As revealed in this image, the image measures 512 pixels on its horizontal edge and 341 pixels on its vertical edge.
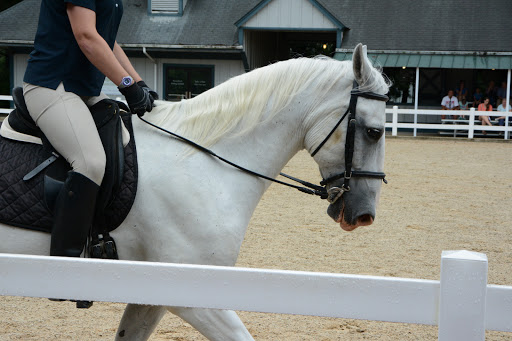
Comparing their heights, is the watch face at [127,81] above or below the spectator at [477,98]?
below

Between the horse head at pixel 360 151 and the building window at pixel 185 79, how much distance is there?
24.5 m

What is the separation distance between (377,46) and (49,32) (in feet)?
78.5

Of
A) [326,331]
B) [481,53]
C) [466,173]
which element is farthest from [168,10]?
[326,331]

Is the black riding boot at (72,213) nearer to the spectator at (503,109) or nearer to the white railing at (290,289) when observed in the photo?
the white railing at (290,289)

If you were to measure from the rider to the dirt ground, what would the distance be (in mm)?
1927

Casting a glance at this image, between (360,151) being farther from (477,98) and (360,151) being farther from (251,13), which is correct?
(251,13)

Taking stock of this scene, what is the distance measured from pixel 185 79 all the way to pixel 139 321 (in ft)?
81.6

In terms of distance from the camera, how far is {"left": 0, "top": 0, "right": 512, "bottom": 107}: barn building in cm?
2517

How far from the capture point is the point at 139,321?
3320 mm

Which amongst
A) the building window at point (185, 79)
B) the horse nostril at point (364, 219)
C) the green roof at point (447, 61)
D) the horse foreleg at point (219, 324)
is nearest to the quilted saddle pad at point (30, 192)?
the horse foreleg at point (219, 324)

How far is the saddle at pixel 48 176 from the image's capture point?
300 centimetres

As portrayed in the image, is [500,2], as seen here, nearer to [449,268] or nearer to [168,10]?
[168,10]

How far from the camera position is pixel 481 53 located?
2427 cm

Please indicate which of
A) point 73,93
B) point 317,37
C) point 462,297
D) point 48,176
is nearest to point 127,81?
point 73,93
